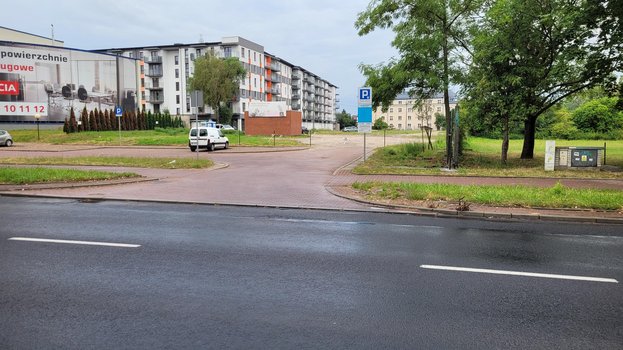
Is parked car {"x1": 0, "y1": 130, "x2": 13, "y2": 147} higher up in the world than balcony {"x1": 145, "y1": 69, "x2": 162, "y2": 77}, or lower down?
lower down

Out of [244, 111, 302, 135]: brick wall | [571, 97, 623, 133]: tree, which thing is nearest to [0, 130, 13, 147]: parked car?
[244, 111, 302, 135]: brick wall

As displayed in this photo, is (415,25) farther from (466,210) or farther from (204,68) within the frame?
(204,68)

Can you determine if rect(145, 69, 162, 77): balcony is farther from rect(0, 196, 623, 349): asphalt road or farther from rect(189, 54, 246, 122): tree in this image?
rect(0, 196, 623, 349): asphalt road

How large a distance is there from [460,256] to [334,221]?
3.25m

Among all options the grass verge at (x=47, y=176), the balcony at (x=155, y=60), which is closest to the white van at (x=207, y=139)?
the grass verge at (x=47, y=176)

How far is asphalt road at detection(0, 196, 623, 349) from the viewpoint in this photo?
401 cm

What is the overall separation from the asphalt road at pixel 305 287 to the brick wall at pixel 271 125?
47674mm

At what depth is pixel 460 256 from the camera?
6.75 m

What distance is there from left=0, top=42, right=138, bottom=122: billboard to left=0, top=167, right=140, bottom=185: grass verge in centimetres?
4702

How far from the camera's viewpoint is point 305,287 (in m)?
5.27

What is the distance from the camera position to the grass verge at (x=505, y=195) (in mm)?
10836

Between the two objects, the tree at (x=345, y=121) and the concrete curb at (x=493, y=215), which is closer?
the concrete curb at (x=493, y=215)

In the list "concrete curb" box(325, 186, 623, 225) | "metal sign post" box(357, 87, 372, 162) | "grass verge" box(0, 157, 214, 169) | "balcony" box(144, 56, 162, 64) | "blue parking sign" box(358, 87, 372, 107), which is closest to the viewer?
"concrete curb" box(325, 186, 623, 225)

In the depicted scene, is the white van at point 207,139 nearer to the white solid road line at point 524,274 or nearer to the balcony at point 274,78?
the white solid road line at point 524,274
